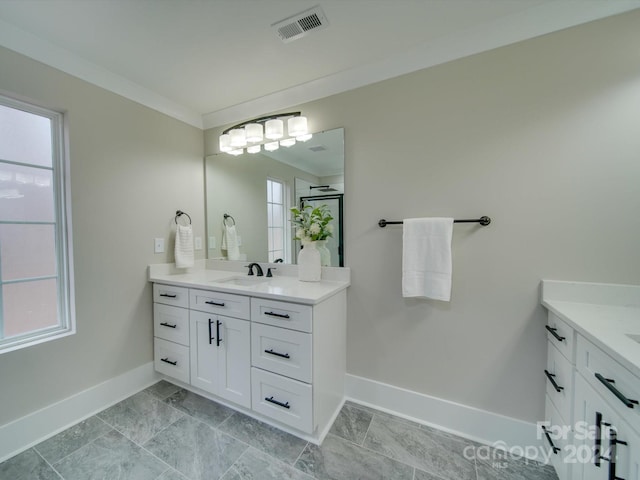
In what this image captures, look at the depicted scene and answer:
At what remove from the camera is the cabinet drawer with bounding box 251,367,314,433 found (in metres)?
1.40

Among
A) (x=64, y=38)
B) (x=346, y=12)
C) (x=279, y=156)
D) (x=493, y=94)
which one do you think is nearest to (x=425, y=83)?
(x=493, y=94)

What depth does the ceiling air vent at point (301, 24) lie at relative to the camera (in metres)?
1.31

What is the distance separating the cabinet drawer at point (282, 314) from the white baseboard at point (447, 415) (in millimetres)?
766

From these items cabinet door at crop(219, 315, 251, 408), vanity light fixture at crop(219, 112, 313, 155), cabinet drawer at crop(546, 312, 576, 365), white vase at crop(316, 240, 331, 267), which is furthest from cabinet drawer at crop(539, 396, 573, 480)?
vanity light fixture at crop(219, 112, 313, 155)

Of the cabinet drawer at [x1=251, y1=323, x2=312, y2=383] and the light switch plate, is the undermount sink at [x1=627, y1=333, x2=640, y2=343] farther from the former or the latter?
the light switch plate

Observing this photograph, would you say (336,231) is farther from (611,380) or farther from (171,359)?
(171,359)

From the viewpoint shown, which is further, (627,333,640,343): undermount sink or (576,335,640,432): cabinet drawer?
(627,333,640,343): undermount sink

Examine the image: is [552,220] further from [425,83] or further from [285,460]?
[285,460]

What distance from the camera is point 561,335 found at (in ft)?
3.87

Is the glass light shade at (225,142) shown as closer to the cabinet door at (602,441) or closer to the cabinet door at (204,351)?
the cabinet door at (204,351)

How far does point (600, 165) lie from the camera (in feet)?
4.03

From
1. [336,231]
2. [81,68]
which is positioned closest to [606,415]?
[336,231]

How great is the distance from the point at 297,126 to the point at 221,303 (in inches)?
56.0

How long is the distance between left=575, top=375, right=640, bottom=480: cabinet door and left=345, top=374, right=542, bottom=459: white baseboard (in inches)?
17.5
